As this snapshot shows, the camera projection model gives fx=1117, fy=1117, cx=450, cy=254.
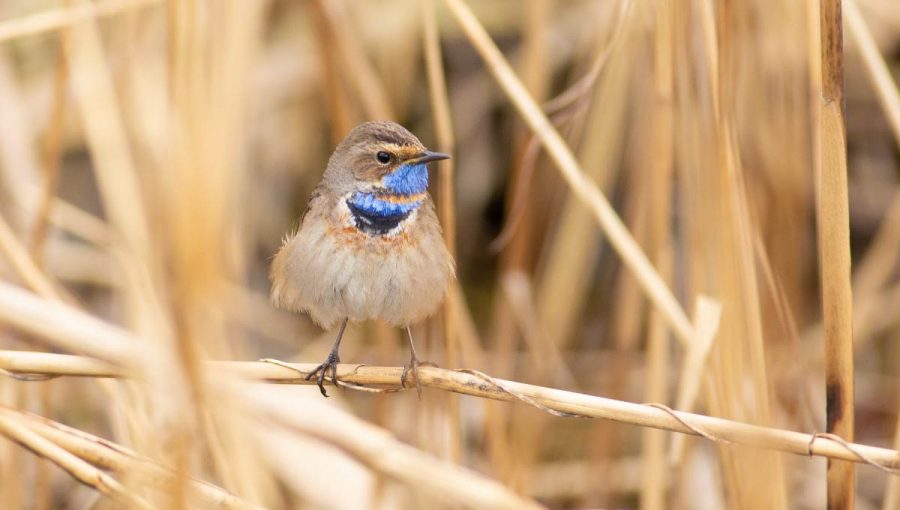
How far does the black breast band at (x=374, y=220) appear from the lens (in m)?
3.71

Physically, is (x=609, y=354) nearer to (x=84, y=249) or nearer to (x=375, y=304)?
(x=375, y=304)

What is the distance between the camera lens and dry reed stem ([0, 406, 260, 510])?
2630 mm

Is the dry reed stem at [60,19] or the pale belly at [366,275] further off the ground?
the dry reed stem at [60,19]

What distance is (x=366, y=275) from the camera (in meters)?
3.61

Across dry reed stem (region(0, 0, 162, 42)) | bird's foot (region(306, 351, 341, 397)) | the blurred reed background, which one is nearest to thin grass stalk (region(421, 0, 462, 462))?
the blurred reed background

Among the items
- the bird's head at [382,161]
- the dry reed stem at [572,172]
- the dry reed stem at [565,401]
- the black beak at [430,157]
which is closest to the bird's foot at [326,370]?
the dry reed stem at [565,401]

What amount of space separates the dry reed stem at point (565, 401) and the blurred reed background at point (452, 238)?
78 millimetres

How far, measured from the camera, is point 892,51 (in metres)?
6.25

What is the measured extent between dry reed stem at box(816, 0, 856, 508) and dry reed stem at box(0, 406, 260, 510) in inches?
57.0

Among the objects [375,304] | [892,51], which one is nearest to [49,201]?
[375,304]

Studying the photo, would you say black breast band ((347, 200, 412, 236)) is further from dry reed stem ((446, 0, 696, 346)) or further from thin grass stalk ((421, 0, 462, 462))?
dry reed stem ((446, 0, 696, 346))

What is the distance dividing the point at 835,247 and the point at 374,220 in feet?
5.27

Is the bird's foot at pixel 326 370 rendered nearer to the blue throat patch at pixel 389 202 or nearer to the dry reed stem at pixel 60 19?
the blue throat patch at pixel 389 202

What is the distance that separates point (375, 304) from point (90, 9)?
1264 mm
